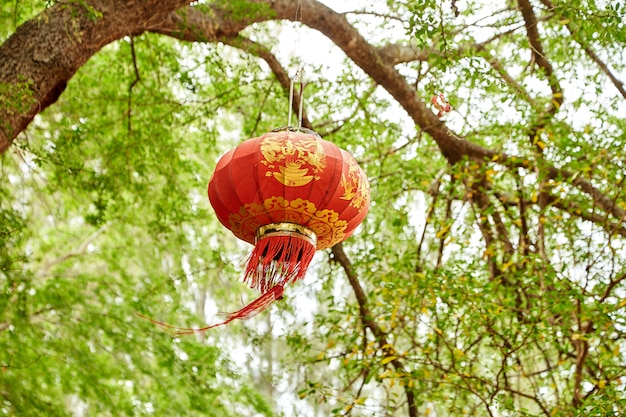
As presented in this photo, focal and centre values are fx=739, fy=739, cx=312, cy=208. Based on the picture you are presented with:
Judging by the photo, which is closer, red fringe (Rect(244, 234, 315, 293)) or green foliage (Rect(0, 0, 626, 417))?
red fringe (Rect(244, 234, 315, 293))

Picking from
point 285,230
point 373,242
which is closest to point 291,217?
point 285,230

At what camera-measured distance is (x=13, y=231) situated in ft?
8.86

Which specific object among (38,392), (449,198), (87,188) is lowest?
(38,392)

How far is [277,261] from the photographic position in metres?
1.67

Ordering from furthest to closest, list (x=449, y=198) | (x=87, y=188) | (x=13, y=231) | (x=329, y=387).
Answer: (x=449, y=198)
(x=87, y=188)
(x=329, y=387)
(x=13, y=231)

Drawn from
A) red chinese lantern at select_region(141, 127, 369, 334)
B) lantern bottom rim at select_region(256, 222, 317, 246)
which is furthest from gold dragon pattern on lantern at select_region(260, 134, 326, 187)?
lantern bottom rim at select_region(256, 222, 317, 246)

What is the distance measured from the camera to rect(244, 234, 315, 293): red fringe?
1.61 meters

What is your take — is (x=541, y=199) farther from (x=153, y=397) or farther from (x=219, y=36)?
(x=153, y=397)

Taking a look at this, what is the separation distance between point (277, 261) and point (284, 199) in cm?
18

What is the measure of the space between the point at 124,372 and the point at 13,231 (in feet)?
4.39

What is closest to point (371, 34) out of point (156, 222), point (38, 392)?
point (156, 222)

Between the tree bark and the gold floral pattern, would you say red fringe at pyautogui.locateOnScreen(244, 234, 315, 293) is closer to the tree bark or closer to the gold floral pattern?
the gold floral pattern

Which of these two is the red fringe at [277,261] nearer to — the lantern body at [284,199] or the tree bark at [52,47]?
the lantern body at [284,199]

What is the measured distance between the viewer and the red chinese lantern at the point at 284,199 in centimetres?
155
